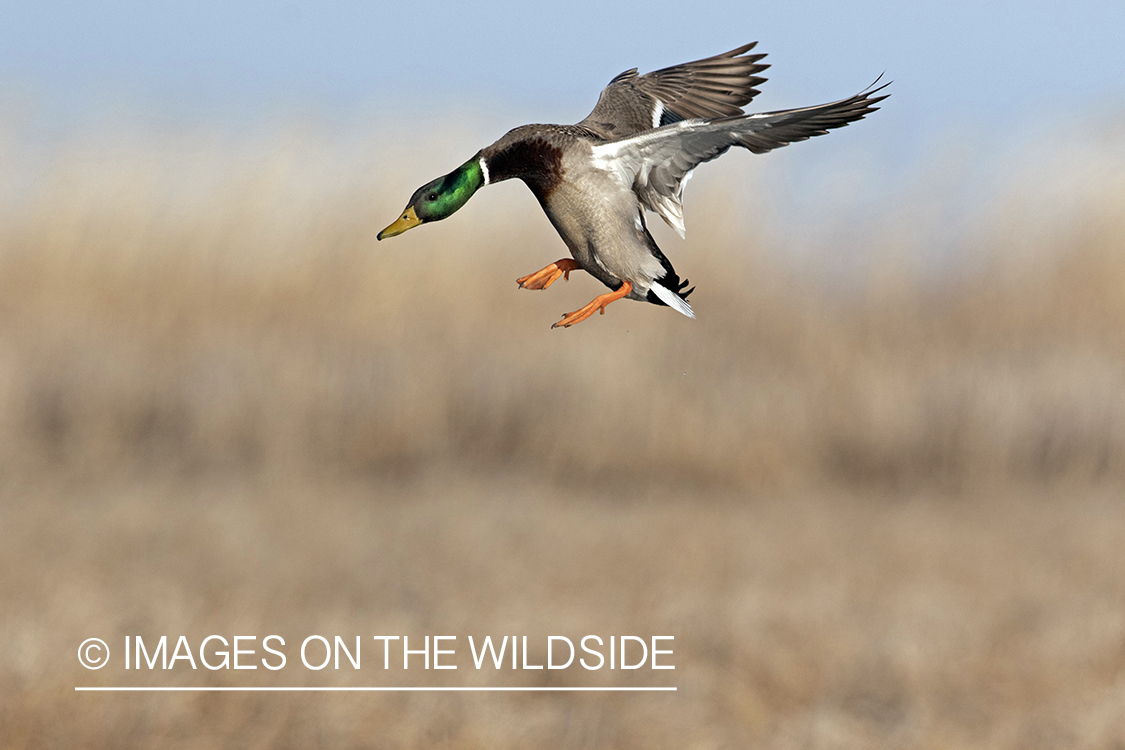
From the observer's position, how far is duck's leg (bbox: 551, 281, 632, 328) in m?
0.35

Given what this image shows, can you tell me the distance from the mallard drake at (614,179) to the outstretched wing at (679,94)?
0.5 inches

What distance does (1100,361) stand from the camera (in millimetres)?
10875

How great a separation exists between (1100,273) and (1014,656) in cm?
2024

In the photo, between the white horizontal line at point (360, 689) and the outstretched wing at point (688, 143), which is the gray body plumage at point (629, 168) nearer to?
the outstretched wing at point (688, 143)

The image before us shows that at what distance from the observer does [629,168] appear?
0.42 metres

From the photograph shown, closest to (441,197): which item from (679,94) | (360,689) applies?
(679,94)

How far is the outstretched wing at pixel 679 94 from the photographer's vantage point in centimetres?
47

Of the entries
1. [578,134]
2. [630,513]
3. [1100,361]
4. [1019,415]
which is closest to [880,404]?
[1019,415]

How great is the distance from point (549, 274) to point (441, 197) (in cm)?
5

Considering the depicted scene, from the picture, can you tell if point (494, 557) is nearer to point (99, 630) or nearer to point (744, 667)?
point (744, 667)
